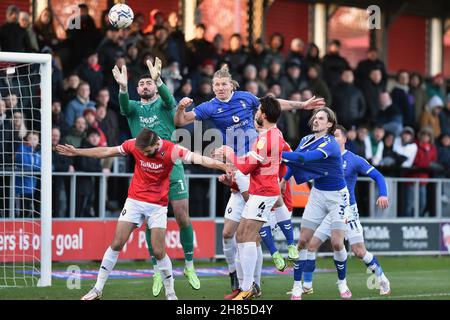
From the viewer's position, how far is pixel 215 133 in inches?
766

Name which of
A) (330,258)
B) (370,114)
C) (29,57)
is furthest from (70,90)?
(370,114)

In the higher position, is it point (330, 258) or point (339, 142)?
point (339, 142)

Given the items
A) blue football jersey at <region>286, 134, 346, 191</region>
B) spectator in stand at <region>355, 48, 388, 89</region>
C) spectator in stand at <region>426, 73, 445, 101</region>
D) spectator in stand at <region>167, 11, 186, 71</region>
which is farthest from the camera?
spectator in stand at <region>426, 73, 445, 101</region>

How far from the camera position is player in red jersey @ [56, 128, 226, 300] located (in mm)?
12516

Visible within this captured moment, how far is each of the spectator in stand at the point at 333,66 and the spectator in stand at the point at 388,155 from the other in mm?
1697

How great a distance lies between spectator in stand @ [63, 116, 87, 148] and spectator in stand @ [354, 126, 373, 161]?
20.2 feet

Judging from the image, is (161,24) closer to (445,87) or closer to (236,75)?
(236,75)

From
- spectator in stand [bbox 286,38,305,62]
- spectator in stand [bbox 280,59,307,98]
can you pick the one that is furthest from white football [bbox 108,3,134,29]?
spectator in stand [bbox 286,38,305,62]

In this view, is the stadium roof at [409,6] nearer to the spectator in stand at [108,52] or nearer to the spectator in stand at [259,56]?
the spectator in stand at [259,56]

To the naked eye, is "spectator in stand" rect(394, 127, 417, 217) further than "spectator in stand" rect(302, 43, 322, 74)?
No

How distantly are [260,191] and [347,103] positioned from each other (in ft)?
34.7

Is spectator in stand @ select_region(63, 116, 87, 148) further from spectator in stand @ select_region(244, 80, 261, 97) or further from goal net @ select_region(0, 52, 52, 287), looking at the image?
spectator in stand @ select_region(244, 80, 261, 97)

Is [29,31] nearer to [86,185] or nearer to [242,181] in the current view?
[86,185]
